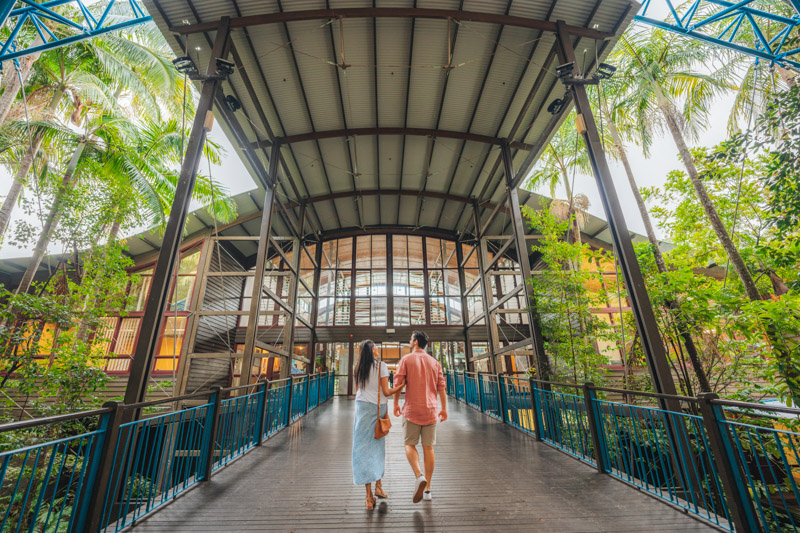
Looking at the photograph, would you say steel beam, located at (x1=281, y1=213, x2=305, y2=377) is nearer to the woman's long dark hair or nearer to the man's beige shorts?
the woman's long dark hair

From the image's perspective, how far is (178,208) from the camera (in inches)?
182

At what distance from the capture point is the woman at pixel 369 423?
3.18 meters

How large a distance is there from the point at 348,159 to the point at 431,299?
7.16 metres

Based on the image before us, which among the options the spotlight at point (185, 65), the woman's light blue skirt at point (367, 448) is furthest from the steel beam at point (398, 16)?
the woman's light blue skirt at point (367, 448)

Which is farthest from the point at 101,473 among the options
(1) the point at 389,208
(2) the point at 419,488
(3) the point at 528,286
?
(1) the point at 389,208

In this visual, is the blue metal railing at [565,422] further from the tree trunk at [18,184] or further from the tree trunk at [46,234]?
the tree trunk at [18,184]

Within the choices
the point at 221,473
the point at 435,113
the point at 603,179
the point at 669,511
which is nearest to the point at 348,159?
the point at 435,113

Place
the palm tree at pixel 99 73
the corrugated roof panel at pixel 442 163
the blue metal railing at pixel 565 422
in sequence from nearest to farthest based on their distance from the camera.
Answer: the blue metal railing at pixel 565 422 < the palm tree at pixel 99 73 < the corrugated roof panel at pixel 442 163

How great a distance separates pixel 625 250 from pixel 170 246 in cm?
632

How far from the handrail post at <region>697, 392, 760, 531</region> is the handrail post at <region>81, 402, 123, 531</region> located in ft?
15.4

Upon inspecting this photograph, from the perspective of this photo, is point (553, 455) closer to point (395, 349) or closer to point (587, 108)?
point (587, 108)

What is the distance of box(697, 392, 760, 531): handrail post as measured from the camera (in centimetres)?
246

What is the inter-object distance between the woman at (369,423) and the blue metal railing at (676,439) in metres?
2.40

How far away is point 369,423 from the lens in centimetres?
331
